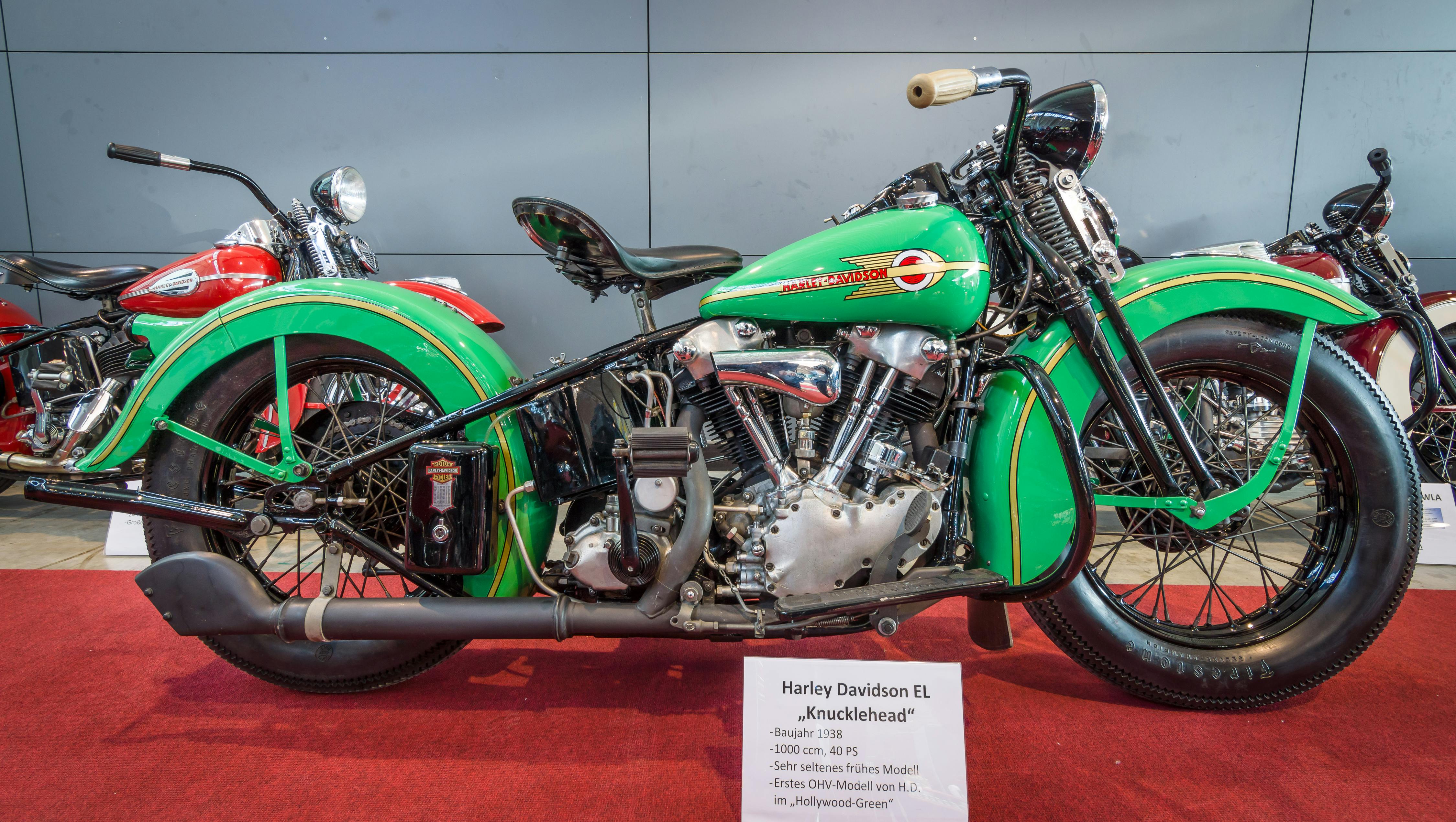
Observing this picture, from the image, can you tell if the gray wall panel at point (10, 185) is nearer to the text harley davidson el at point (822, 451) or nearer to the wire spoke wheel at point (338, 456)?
the wire spoke wheel at point (338, 456)

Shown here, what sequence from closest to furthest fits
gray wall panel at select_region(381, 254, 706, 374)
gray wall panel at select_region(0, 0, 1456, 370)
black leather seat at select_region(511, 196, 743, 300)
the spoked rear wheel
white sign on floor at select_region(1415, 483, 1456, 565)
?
1. black leather seat at select_region(511, 196, 743, 300)
2. the spoked rear wheel
3. white sign on floor at select_region(1415, 483, 1456, 565)
4. gray wall panel at select_region(0, 0, 1456, 370)
5. gray wall panel at select_region(381, 254, 706, 374)

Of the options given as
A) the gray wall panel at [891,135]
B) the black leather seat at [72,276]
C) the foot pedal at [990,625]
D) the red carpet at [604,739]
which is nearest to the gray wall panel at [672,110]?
the gray wall panel at [891,135]

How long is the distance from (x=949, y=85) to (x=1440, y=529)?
117 inches

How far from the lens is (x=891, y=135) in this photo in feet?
9.57

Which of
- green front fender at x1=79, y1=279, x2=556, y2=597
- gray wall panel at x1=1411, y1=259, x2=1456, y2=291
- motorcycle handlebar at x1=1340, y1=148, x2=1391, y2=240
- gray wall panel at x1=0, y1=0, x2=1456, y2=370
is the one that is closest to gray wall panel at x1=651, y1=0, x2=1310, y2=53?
gray wall panel at x1=0, y1=0, x2=1456, y2=370

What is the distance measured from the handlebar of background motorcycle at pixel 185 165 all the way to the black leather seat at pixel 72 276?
479mm

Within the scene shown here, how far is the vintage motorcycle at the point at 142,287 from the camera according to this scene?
232 cm

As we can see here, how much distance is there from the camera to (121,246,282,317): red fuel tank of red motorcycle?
2260 mm

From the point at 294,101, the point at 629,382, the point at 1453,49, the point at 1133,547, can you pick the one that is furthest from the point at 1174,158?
the point at 294,101

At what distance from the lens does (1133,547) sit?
274 centimetres

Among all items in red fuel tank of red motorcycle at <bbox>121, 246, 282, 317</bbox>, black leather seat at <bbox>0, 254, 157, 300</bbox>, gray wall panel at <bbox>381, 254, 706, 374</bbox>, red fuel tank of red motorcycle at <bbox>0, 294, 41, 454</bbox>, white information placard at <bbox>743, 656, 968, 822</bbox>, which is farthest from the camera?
gray wall panel at <bbox>381, 254, 706, 374</bbox>

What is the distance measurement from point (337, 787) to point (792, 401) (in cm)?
125

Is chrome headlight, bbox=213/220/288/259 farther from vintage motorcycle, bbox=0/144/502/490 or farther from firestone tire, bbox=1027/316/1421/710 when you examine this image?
firestone tire, bbox=1027/316/1421/710

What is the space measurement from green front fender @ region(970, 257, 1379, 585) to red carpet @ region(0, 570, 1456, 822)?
0.45 meters
